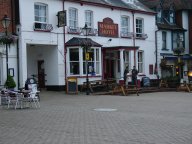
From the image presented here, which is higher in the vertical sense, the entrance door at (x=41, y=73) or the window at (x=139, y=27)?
the window at (x=139, y=27)

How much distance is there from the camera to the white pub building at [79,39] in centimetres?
2659

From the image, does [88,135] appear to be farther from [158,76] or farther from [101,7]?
[158,76]

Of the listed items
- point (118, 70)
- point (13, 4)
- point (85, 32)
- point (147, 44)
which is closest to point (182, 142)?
point (13, 4)

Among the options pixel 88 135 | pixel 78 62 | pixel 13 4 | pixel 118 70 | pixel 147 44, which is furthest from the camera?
pixel 147 44

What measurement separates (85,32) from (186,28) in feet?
49.0

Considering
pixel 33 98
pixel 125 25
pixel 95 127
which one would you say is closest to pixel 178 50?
pixel 125 25

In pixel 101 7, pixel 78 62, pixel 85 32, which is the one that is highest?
pixel 101 7

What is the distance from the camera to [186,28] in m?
41.0

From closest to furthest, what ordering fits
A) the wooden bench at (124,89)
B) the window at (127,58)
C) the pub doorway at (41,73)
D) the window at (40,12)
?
the wooden bench at (124,89), the window at (40,12), the pub doorway at (41,73), the window at (127,58)

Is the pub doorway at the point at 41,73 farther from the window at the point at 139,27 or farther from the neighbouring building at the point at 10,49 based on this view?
the window at the point at 139,27

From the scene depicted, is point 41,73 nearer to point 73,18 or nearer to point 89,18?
point 73,18

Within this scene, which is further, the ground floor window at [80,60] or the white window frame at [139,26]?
the white window frame at [139,26]

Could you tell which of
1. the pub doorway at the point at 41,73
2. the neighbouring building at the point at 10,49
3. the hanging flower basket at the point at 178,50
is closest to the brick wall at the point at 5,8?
the neighbouring building at the point at 10,49

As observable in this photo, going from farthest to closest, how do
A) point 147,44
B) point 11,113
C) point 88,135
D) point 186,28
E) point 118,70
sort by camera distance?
point 186,28
point 147,44
point 118,70
point 11,113
point 88,135
